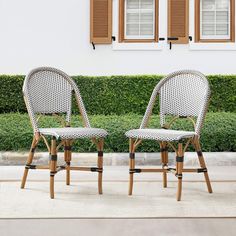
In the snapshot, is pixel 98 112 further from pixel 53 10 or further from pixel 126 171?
pixel 126 171

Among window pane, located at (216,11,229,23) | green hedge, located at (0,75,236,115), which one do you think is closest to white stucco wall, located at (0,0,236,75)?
window pane, located at (216,11,229,23)

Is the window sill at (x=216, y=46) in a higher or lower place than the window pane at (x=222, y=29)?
lower

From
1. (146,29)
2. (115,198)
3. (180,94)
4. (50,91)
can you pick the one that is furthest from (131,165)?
(146,29)

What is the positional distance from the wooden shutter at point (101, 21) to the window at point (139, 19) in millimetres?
490

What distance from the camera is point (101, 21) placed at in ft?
32.2

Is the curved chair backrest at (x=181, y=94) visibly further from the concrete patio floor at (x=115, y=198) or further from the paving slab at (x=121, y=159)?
the paving slab at (x=121, y=159)

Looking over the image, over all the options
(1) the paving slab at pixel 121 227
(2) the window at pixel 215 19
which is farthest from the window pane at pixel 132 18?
(1) the paving slab at pixel 121 227

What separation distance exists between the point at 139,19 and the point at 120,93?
1.68 meters

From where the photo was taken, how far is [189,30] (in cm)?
999

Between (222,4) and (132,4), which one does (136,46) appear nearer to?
(132,4)

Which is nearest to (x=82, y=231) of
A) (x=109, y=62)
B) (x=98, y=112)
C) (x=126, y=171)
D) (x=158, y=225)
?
(x=158, y=225)

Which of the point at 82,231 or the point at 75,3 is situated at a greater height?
the point at 75,3

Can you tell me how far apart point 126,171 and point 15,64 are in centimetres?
465

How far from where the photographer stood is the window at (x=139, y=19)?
1032 cm
